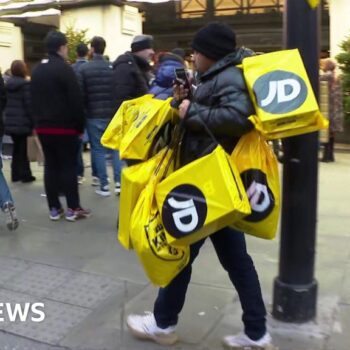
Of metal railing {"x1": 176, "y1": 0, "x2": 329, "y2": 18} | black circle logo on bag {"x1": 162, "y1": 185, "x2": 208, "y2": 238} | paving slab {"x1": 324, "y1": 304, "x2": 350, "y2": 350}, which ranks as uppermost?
metal railing {"x1": 176, "y1": 0, "x2": 329, "y2": 18}

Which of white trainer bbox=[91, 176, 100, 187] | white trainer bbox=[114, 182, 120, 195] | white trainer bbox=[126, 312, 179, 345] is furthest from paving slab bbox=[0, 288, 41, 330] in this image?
white trainer bbox=[91, 176, 100, 187]

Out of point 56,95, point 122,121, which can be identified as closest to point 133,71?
point 56,95

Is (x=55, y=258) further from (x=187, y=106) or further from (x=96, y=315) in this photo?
(x=187, y=106)

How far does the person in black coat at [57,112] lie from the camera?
18.5 feet

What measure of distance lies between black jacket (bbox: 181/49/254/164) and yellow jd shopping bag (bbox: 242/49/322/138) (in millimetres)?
63

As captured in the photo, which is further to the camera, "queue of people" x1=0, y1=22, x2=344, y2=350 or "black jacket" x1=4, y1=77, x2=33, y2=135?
"black jacket" x1=4, y1=77, x2=33, y2=135

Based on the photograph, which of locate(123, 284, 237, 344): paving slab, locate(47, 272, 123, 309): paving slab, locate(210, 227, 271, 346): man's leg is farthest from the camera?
locate(47, 272, 123, 309): paving slab

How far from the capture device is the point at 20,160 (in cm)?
776

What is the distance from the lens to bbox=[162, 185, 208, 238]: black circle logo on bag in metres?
2.76

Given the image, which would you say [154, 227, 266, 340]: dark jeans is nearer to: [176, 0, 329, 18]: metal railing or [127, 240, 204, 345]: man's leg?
[127, 240, 204, 345]: man's leg

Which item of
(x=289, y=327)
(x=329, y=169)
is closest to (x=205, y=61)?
(x=289, y=327)

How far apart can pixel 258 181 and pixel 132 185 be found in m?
0.65

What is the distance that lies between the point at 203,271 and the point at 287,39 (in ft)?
6.34

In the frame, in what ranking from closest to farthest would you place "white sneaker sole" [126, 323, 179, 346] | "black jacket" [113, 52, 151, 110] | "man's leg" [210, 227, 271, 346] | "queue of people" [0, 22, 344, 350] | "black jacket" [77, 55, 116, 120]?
"queue of people" [0, 22, 344, 350]
"man's leg" [210, 227, 271, 346]
"white sneaker sole" [126, 323, 179, 346]
"black jacket" [113, 52, 151, 110]
"black jacket" [77, 55, 116, 120]
